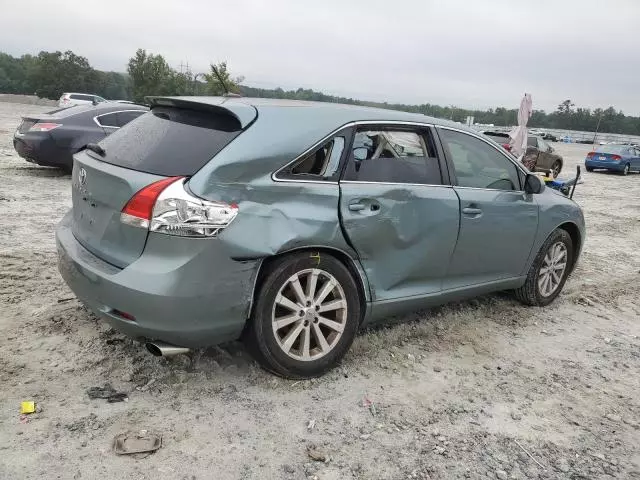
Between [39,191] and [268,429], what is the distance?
24.3 feet

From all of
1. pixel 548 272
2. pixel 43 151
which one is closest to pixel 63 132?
pixel 43 151

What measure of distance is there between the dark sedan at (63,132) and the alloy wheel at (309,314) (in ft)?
25.5

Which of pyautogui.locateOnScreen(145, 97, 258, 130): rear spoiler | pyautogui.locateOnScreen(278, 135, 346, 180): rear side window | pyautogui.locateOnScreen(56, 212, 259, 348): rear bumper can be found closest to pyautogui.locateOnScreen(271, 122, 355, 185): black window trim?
pyautogui.locateOnScreen(278, 135, 346, 180): rear side window

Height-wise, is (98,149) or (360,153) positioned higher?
(360,153)

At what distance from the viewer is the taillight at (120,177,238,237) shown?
2797mm

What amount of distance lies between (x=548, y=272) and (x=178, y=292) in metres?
3.56

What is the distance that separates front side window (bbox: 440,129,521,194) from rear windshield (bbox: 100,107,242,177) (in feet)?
5.64

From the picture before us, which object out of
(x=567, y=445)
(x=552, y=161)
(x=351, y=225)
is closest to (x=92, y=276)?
(x=351, y=225)

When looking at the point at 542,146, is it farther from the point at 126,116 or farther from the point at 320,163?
the point at 320,163

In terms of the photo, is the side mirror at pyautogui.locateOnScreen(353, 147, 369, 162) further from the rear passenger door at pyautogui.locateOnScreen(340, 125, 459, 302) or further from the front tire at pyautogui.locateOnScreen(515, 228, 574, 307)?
A: the front tire at pyautogui.locateOnScreen(515, 228, 574, 307)

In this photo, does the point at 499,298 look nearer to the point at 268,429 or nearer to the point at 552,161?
the point at 268,429

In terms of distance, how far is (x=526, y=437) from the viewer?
9.84ft

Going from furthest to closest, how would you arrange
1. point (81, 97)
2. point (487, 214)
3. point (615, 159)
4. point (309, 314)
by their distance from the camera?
point (81, 97)
point (615, 159)
point (487, 214)
point (309, 314)

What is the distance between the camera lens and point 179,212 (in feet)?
9.18
